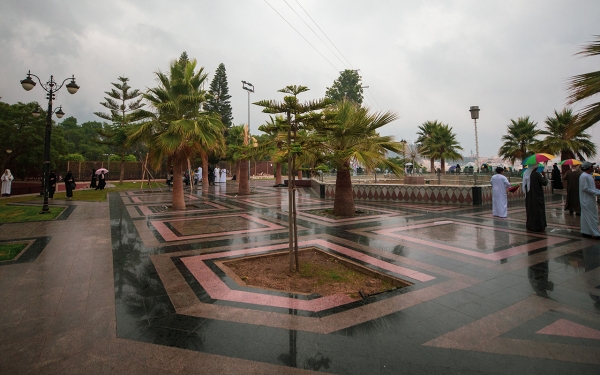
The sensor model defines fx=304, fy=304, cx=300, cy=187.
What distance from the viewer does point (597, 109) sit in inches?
171

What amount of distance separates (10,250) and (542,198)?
12008mm

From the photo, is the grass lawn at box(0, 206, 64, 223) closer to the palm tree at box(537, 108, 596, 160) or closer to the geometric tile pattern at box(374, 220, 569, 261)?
the geometric tile pattern at box(374, 220, 569, 261)

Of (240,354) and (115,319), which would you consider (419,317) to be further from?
(115,319)

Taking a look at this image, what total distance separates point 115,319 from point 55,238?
539 cm

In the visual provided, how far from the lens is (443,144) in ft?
104

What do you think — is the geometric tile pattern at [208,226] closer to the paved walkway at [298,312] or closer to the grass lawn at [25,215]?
the paved walkway at [298,312]

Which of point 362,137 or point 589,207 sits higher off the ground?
point 362,137

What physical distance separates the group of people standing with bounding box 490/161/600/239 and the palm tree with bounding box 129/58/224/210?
966 centimetres

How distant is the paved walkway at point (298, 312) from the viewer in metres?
2.59

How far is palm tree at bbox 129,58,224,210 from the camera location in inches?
409

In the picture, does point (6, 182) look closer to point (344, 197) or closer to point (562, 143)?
point (344, 197)

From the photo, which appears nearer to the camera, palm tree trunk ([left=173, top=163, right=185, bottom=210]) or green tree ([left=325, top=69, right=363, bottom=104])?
palm tree trunk ([left=173, top=163, right=185, bottom=210])

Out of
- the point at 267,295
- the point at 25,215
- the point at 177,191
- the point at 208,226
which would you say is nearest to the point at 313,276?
the point at 267,295

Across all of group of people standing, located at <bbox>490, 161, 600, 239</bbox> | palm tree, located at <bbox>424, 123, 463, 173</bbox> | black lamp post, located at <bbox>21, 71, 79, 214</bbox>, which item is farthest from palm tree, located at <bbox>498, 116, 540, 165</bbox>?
black lamp post, located at <bbox>21, 71, 79, 214</bbox>
